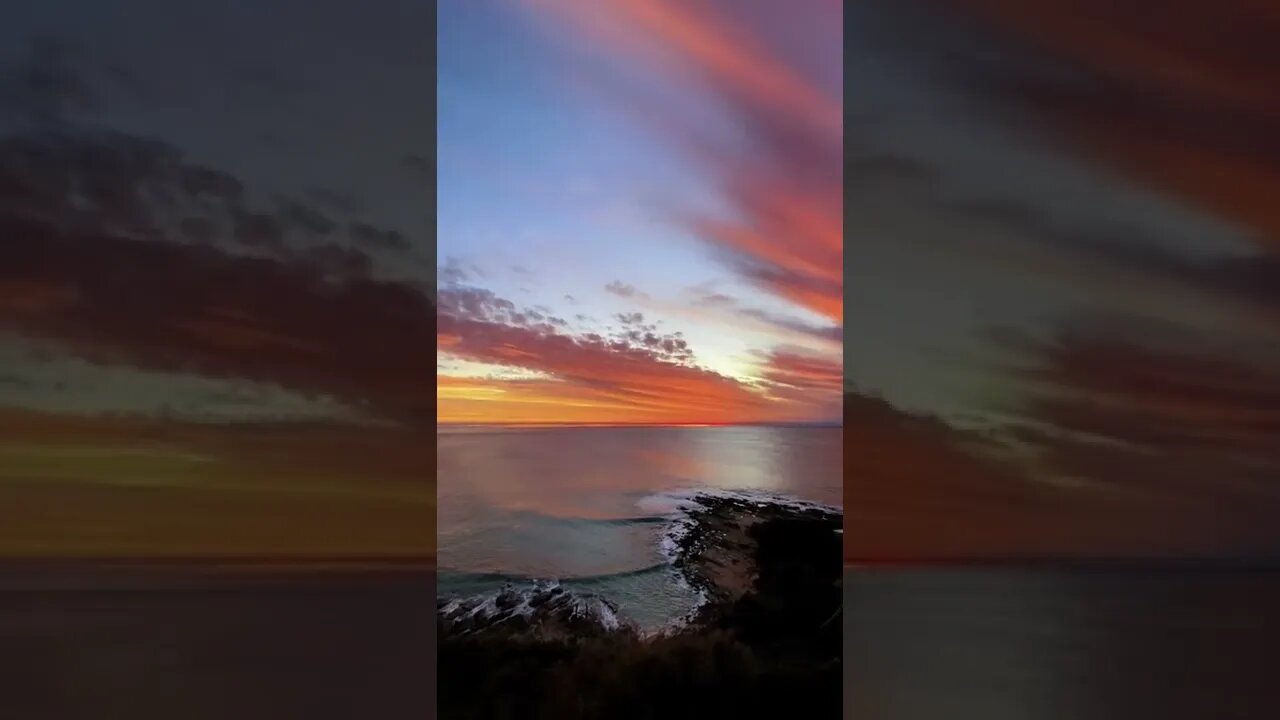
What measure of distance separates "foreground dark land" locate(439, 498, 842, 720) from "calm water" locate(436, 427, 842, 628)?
10 cm

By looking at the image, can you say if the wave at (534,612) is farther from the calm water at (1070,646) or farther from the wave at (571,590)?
the calm water at (1070,646)

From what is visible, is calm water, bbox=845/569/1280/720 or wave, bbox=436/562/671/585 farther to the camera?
wave, bbox=436/562/671/585

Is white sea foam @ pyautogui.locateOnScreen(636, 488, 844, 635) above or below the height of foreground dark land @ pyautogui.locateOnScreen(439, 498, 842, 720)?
above

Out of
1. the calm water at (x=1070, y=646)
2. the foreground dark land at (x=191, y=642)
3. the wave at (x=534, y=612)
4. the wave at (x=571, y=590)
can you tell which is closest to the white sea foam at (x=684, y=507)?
the wave at (x=571, y=590)

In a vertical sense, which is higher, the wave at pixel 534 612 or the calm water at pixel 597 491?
the calm water at pixel 597 491

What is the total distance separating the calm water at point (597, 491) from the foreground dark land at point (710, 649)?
0.32 ft

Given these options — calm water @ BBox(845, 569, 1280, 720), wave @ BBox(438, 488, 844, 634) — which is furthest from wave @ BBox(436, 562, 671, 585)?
→ calm water @ BBox(845, 569, 1280, 720)

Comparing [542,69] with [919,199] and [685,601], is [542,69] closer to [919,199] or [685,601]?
[919,199]

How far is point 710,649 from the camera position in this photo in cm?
239

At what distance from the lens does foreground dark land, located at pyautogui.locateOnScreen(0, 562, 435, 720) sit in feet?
6.79

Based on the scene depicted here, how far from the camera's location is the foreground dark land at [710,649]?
→ 2.31m

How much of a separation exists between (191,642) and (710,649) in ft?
4.71

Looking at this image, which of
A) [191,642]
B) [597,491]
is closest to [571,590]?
[597,491]

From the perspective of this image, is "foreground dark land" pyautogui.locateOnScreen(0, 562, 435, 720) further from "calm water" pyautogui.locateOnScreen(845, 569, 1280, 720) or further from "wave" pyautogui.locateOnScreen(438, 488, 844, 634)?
"calm water" pyautogui.locateOnScreen(845, 569, 1280, 720)
